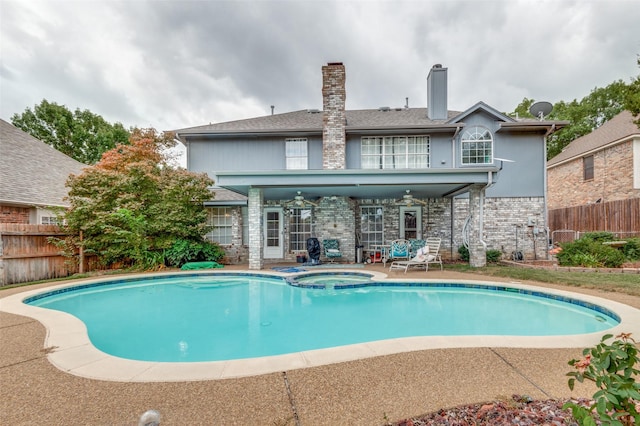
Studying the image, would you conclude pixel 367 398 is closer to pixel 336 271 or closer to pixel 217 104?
pixel 336 271

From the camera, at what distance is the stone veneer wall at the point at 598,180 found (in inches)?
546

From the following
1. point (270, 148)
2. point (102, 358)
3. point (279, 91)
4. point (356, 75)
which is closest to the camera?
point (102, 358)

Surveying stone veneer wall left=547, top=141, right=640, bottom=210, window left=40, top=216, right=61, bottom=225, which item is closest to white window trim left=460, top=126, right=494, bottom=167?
A: stone veneer wall left=547, top=141, right=640, bottom=210

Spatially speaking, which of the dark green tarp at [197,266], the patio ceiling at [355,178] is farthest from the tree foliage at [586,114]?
the dark green tarp at [197,266]

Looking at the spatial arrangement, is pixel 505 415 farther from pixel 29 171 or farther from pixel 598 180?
pixel 598 180

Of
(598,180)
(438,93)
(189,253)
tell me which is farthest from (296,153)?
(598,180)

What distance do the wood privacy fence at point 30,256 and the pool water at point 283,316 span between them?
2304mm

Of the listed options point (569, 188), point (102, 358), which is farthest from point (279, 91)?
point (569, 188)

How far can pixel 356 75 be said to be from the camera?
1573 cm

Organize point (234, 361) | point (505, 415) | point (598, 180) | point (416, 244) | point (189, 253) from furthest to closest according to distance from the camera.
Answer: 1. point (598, 180)
2. point (416, 244)
3. point (189, 253)
4. point (234, 361)
5. point (505, 415)

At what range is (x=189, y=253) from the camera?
10.7 metres

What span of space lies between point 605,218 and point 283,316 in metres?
16.1

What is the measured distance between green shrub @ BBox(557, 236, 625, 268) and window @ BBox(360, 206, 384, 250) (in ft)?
20.6

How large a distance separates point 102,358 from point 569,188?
75.8 ft
